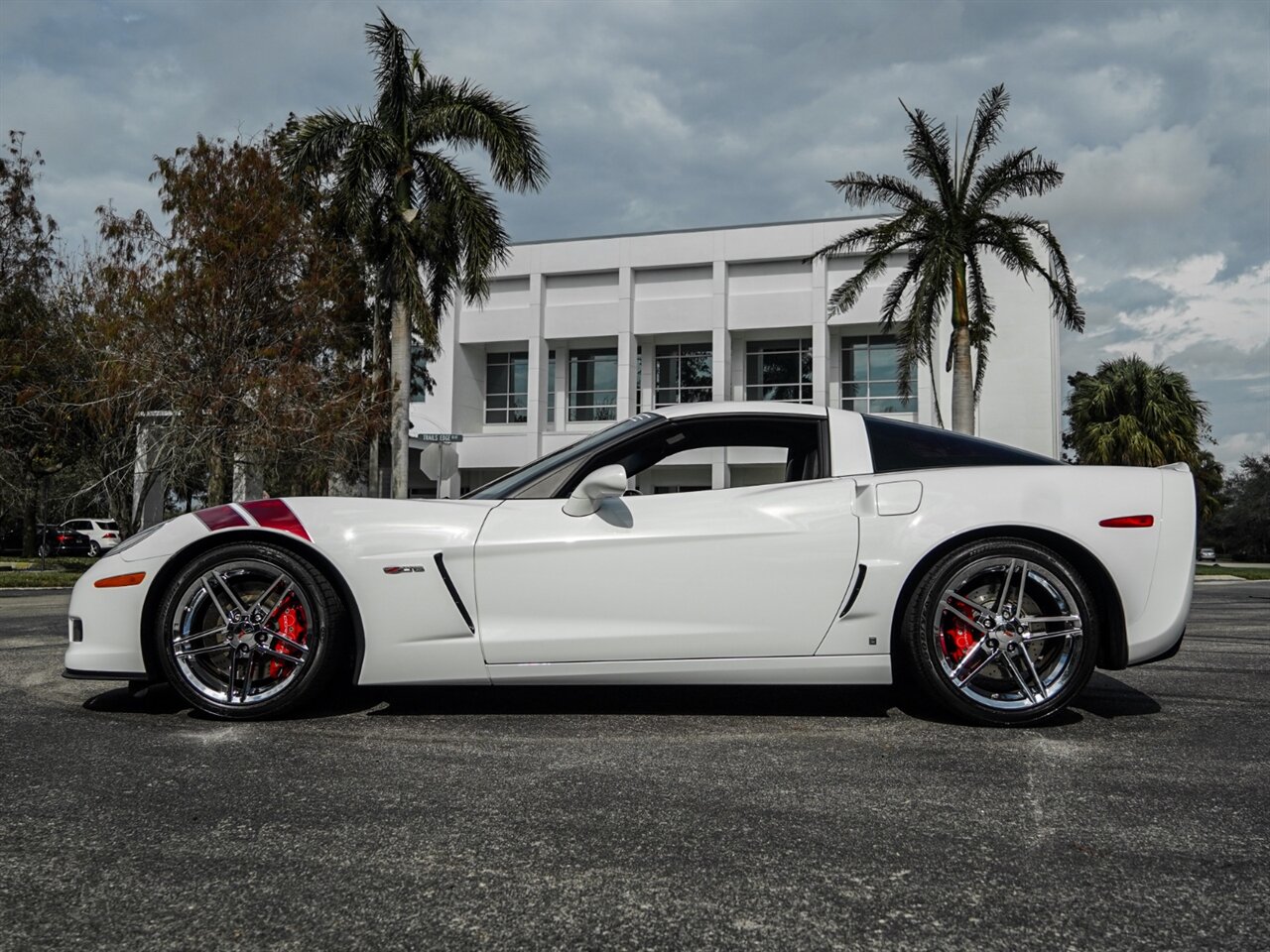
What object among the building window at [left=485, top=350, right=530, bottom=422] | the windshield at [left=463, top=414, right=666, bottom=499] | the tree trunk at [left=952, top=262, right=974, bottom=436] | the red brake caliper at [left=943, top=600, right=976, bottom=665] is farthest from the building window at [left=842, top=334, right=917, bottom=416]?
the red brake caliper at [left=943, top=600, right=976, bottom=665]

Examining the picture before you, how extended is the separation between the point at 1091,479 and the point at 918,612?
0.85m

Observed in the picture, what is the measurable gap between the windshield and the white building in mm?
27773

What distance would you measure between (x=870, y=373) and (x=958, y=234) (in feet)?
45.1

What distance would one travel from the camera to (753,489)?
12.6ft

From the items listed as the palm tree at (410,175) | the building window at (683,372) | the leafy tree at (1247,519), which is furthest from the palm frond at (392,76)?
the leafy tree at (1247,519)

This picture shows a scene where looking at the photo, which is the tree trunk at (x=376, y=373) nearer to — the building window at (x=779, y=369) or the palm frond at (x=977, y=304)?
the palm frond at (x=977, y=304)

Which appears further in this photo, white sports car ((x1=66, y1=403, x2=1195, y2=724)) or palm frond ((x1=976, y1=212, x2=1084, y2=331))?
palm frond ((x1=976, y1=212, x2=1084, y2=331))

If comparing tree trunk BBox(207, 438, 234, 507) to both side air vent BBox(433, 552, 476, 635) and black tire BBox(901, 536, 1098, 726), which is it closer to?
side air vent BBox(433, 552, 476, 635)

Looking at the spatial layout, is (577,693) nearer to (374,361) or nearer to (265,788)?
(265,788)

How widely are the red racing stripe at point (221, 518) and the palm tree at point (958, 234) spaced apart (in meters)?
18.2

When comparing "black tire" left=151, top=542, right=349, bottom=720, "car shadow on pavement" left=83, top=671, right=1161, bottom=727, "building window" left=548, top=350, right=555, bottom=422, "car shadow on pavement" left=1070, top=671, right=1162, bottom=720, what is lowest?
"car shadow on pavement" left=83, top=671, right=1161, bottom=727

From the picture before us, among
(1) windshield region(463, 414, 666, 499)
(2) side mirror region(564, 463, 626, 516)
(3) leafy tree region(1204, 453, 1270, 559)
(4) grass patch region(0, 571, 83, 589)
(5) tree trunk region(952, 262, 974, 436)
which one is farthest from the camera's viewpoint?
(3) leafy tree region(1204, 453, 1270, 559)

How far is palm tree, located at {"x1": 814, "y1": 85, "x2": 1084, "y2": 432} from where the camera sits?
19.8 meters

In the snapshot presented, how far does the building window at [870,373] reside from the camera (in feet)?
110
